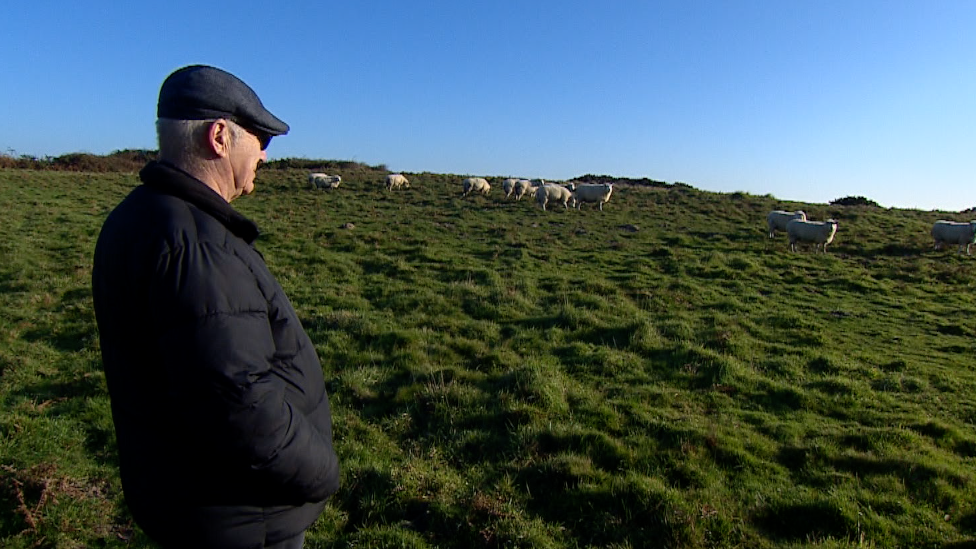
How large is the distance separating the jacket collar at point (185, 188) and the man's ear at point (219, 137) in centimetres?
15

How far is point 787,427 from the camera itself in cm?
626

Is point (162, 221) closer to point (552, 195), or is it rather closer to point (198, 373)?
point (198, 373)

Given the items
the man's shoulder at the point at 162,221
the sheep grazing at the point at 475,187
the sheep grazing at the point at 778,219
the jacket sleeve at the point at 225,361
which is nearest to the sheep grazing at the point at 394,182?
the sheep grazing at the point at 475,187

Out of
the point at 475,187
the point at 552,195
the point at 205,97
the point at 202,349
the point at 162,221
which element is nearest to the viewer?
the point at 202,349

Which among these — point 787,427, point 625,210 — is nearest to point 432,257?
point 787,427

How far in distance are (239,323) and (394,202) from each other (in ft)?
89.0

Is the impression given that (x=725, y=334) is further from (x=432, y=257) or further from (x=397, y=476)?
(x=432, y=257)

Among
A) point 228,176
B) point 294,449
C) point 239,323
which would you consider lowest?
point 294,449

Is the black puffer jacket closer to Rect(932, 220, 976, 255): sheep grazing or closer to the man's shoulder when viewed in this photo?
the man's shoulder

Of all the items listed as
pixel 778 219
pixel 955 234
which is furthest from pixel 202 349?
pixel 955 234

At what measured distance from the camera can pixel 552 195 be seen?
96.4ft

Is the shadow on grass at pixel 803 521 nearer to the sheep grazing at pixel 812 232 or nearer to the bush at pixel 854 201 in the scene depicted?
the sheep grazing at pixel 812 232

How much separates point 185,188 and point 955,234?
86.5ft

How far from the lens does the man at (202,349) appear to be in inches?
70.1
